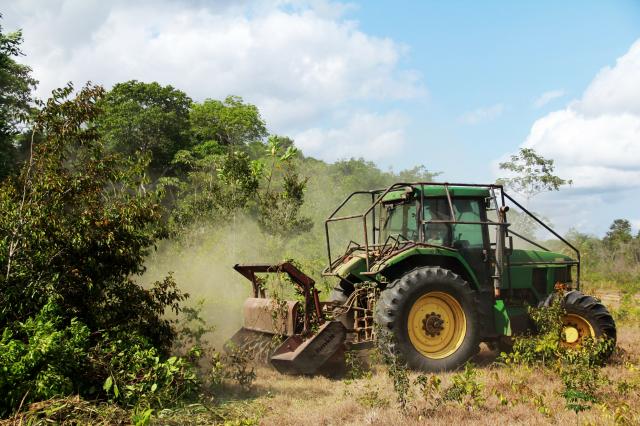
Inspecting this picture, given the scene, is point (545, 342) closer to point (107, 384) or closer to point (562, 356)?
point (562, 356)

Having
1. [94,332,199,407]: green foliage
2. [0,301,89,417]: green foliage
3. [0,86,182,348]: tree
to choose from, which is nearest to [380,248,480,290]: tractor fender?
[0,86,182,348]: tree

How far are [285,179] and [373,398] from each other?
10866 mm

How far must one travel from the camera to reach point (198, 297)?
492 inches

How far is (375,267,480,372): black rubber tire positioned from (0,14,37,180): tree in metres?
11.9

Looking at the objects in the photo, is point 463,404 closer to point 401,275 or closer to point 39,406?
point 401,275

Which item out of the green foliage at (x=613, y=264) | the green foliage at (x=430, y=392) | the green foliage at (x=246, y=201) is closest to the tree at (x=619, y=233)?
the green foliage at (x=613, y=264)

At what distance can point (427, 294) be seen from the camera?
7809 mm

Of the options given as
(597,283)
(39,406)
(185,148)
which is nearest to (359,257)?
(39,406)

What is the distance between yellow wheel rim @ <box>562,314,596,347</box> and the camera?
8453mm

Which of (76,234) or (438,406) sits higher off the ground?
(76,234)

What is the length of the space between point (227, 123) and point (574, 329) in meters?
31.6

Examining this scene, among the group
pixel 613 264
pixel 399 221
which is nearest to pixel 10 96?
pixel 399 221

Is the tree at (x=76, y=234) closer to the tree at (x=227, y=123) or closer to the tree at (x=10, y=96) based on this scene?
the tree at (x=10, y=96)

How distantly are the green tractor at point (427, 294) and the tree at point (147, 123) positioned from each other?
26153 millimetres
